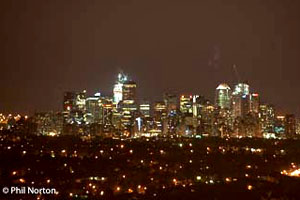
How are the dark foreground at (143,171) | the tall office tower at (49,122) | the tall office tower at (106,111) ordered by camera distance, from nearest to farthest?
the dark foreground at (143,171)
the tall office tower at (49,122)
the tall office tower at (106,111)

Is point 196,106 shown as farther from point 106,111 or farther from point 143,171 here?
point 143,171

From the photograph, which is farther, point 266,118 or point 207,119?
point 266,118

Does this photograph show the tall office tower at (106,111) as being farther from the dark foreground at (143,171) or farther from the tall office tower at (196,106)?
the dark foreground at (143,171)

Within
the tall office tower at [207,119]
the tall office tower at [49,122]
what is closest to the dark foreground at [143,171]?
the tall office tower at [49,122]

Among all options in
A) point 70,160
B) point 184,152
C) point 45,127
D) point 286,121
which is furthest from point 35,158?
point 286,121

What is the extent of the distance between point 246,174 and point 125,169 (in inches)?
148

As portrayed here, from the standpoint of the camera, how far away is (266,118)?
4859 centimetres

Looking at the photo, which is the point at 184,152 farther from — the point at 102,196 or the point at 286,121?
the point at 286,121

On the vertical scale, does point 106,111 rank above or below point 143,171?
above

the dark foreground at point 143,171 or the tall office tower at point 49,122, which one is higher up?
the tall office tower at point 49,122

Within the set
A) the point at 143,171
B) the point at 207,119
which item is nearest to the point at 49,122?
the point at 207,119

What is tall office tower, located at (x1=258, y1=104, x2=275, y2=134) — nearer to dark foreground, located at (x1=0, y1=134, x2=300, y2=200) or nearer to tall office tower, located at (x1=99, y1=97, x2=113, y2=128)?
tall office tower, located at (x1=99, y1=97, x2=113, y2=128)

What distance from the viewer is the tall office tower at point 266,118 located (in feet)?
153

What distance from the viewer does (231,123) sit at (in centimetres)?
4656
